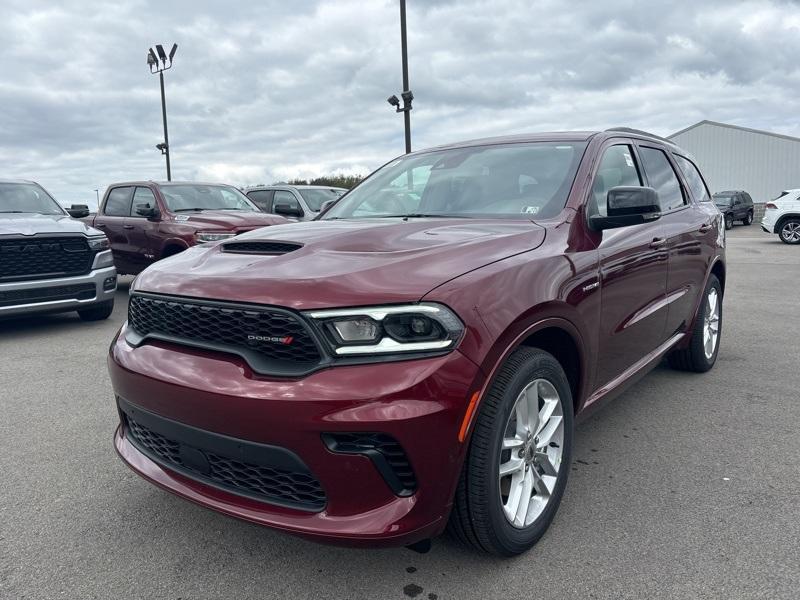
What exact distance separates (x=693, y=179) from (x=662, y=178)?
2.80 feet

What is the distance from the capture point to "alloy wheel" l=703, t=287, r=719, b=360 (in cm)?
Answer: 473

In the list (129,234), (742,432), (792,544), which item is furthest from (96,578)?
(129,234)

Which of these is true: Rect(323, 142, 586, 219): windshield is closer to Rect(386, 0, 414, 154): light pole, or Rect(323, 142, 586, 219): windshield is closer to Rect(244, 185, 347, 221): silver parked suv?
Rect(244, 185, 347, 221): silver parked suv

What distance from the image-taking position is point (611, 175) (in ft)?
11.1

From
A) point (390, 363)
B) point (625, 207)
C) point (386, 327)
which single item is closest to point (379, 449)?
point (390, 363)

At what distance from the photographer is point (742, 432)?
144 inches

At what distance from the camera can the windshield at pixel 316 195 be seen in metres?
11.7

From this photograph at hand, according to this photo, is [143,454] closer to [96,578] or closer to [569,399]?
[96,578]

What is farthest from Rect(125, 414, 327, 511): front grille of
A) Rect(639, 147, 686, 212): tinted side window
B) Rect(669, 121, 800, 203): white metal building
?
Rect(669, 121, 800, 203): white metal building

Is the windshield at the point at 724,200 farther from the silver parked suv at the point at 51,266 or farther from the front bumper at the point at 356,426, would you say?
the front bumper at the point at 356,426

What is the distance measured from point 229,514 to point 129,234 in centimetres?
816

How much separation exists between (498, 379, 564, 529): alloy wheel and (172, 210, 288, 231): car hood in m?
6.52

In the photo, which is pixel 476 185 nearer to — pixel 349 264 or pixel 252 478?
pixel 349 264

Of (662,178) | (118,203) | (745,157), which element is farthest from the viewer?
(745,157)
